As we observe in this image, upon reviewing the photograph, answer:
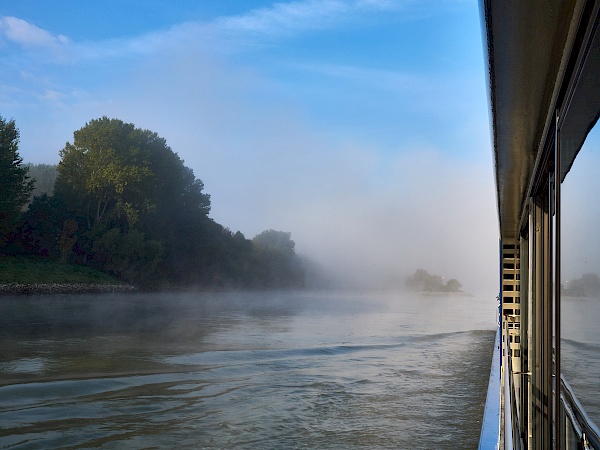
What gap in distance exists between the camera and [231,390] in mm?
11773

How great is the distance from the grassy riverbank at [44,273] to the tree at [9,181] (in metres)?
2.49

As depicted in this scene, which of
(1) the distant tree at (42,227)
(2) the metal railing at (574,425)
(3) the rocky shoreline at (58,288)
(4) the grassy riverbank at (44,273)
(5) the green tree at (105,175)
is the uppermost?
(5) the green tree at (105,175)

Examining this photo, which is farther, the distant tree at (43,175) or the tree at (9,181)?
the distant tree at (43,175)

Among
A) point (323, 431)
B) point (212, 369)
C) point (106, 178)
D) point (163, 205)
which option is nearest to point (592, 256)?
point (323, 431)

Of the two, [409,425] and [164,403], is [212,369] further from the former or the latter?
[409,425]

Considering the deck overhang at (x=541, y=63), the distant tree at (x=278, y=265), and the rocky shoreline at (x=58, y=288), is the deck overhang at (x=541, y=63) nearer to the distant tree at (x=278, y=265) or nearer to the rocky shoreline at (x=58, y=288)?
the rocky shoreline at (x=58, y=288)

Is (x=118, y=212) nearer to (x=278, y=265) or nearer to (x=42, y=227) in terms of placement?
(x=42, y=227)

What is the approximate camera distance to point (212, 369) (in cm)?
1471

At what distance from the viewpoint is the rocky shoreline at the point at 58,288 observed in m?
41.2

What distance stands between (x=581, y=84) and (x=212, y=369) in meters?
13.9

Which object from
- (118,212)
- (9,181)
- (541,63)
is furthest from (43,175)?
(541,63)

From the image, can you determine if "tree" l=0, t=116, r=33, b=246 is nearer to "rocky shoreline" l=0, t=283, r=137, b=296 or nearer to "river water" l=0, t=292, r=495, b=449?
"rocky shoreline" l=0, t=283, r=137, b=296

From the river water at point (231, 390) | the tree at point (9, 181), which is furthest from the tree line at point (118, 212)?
the river water at point (231, 390)

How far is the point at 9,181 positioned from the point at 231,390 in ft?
106
